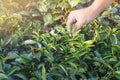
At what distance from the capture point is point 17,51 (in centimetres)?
256

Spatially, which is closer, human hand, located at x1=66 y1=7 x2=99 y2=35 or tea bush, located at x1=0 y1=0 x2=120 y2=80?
human hand, located at x1=66 y1=7 x2=99 y2=35

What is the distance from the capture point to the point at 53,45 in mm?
2514

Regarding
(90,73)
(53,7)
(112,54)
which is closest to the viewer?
(90,73)

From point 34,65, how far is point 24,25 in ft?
2.64

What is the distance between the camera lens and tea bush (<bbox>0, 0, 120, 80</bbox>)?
7.53ft

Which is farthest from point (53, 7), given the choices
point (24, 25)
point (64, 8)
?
point (24, 25)

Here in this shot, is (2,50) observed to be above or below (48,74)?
above

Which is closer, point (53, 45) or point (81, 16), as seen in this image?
point (81, 16)

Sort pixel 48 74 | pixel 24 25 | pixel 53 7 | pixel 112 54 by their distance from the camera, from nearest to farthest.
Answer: pixel 48 74 < pixel 112 54 < pixel 24 25 < pixel 53 7

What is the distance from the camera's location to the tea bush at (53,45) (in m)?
2.29

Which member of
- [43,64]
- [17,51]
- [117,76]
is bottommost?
[117,76]

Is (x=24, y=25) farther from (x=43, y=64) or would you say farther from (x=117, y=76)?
(x=117, y=76)

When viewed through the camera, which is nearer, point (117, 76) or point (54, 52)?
point (117, 76)

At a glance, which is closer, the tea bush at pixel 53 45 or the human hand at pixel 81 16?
the human hand at pixel 81 16
